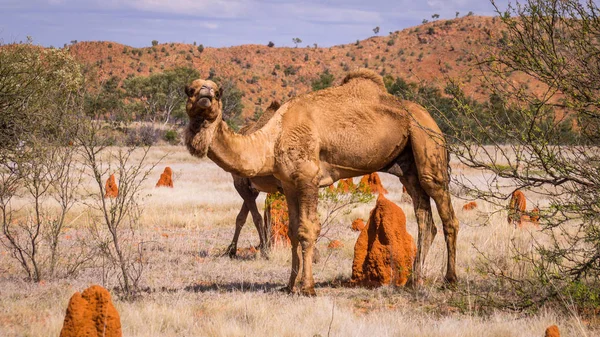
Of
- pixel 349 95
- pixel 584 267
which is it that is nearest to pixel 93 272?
pixel 349 95

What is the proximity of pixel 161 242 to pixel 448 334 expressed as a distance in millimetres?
6670

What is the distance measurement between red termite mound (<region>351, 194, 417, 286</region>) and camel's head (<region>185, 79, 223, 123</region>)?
2.71m

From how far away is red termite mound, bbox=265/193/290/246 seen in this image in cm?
1045

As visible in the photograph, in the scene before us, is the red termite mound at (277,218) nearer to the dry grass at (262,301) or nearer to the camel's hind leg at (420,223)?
the dry grass at (262,301)

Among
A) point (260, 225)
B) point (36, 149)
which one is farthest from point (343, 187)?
point (36, 149)

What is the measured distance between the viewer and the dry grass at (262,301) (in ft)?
17.9

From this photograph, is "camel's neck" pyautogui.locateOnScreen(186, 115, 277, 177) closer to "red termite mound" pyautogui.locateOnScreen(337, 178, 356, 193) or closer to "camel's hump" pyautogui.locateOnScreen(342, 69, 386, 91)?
"camel's hump" pyautogui.locateOnScreen(342, 69, 386, 91)

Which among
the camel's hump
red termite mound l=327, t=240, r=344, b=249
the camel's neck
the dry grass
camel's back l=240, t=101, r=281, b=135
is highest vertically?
the camel's hump

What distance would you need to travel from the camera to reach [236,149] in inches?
257

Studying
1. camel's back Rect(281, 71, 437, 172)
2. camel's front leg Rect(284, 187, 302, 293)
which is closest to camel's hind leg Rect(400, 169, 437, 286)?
camel's back Rect(281, 71, 437, 172)

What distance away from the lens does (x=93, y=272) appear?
28.3 feet

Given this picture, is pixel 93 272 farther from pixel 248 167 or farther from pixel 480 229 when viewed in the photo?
pixel 480 229

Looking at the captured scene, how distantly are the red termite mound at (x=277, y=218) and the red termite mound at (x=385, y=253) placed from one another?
2.56 m

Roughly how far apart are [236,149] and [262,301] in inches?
60.7
